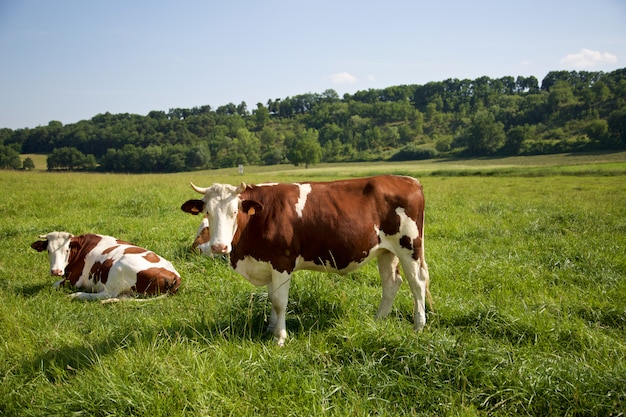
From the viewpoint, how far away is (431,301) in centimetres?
543

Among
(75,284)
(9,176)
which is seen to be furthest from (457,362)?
(9,176)

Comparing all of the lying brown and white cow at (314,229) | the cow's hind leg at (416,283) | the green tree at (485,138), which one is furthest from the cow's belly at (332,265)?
the green tree at (485,138)

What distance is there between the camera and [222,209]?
4492mm

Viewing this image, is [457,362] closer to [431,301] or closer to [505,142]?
[431,301]

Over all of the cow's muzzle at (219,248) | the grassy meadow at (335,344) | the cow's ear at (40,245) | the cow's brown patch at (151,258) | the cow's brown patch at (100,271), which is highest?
the cow's muzzle at (219,248)

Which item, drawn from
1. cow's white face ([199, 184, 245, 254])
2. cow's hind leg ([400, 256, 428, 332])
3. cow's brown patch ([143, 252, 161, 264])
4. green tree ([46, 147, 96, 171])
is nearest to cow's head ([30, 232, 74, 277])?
cow's brown patch ([143, 252, 161, 264])

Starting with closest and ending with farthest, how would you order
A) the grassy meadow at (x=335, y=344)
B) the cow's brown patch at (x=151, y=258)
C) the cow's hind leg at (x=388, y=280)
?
the grassy meadow at (x=335, y=344) → the cow's hind leg at (x=388, y=280) → the cow's brown patch at (x=151, y=258)

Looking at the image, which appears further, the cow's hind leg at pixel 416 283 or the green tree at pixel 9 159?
the green tree at pixel 9 159

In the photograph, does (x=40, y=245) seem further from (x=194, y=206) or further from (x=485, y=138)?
(x=485, y=138)

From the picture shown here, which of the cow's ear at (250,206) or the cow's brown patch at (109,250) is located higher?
the cow's ear at (250,206)

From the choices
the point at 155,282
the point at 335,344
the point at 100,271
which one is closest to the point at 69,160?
the point at 100,271

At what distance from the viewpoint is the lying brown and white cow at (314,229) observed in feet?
15.2

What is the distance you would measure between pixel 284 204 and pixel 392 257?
1.68 meters

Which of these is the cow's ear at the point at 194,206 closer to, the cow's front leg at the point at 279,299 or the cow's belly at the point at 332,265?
the cow's front leg at the point at 279,299
